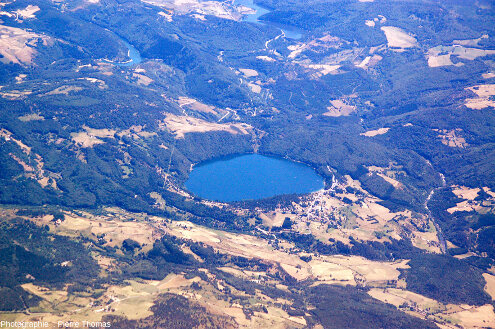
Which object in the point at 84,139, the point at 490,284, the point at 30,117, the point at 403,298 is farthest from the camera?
the point at 30,117

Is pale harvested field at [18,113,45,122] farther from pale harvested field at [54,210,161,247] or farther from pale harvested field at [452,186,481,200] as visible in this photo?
pale harvested field at [452,186,481,200]

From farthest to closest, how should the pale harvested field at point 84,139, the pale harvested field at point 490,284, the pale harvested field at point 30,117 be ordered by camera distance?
the pale harvested field at point 30,117 < the pale harvested field at point 84,139 < the pale harvested field at point 490,284

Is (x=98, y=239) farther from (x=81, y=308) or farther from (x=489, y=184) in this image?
(x=489, y=184)

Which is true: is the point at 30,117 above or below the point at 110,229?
above

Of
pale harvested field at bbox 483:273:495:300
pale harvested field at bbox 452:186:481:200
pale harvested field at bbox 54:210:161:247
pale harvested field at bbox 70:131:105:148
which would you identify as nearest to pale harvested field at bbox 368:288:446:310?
pale harvested field at bbox 483:273:495:300

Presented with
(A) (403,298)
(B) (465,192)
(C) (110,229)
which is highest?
(A) (403,298)

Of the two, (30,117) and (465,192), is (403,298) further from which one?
(30,117)

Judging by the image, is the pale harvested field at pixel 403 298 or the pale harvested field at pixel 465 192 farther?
the pale harvested field at pixel 465 192

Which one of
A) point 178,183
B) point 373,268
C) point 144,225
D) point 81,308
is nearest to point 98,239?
point 144,225

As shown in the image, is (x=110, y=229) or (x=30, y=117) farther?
(x=30, y=117)

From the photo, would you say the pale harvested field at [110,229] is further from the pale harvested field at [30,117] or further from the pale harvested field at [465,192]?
the pale harvested field at [465,192]

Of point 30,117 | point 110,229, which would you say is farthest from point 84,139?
point 110,229

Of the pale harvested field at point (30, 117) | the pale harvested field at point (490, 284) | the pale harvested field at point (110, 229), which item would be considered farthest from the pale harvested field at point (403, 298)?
the pale harvested field at point (30, 117)
